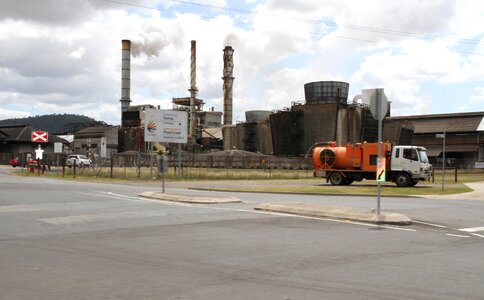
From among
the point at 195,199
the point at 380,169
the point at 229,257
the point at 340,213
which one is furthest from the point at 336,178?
the point at 229,257

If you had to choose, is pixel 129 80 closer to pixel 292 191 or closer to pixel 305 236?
pixel 292 191

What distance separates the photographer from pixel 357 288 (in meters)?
6.54

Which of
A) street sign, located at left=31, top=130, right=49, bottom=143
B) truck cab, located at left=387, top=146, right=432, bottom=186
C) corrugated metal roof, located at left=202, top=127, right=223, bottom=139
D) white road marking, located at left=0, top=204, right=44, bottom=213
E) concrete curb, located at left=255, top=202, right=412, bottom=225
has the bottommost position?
white road marking, located at left=0, top=204, right=44, bottom=213

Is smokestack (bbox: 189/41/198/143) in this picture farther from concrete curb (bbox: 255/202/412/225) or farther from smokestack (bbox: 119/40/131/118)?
concrete curb (bbox: 255/202/412/225)

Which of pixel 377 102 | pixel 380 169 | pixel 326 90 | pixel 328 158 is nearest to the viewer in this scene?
pixel 377 102

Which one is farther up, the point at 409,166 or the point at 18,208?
the point at 409,166

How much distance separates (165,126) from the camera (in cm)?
3878

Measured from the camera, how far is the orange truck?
108ft

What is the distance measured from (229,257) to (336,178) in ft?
92.4

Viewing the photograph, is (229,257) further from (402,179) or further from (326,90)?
(326,90)

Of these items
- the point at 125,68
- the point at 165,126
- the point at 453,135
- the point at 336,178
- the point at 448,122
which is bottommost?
the point at 336,178

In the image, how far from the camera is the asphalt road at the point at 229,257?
21.0 ft

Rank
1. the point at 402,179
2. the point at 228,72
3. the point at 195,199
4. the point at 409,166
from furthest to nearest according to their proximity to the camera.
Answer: the point at 228,72 < the point at 402,179 < the point at 409,166 < the point at 195,199

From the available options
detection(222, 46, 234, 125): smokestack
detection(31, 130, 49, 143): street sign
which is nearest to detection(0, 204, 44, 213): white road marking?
detection(31, 130, 49, 143): street sign
